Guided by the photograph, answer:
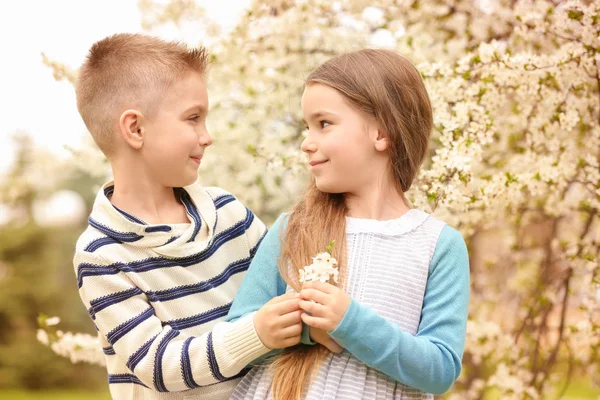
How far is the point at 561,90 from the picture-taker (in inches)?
93.6

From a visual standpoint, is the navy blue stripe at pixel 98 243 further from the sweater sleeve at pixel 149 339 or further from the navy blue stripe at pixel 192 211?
the navy blue stripe at pixel 192 211

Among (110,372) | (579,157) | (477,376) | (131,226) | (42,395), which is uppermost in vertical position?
(579,157)

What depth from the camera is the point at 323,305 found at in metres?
1.44

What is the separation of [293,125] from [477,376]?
5.77 ft

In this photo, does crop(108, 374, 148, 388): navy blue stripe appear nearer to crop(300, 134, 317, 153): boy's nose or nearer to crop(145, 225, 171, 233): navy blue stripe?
crop(145, 225, 171, 233): navy blue stripe

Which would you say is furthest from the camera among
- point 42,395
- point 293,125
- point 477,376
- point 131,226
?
point 42,395

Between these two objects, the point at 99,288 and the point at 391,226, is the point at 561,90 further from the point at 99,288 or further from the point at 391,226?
the point at 99,288

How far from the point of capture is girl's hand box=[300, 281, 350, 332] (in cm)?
143

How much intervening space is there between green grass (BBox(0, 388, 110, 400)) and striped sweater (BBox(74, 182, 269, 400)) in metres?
7.11

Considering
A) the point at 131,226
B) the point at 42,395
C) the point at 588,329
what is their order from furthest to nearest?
the point at 42,395
the point at 588,329
the point at 131,226

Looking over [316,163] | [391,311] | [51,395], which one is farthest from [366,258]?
[51,395]

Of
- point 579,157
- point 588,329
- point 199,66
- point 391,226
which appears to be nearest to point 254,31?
point 199,66

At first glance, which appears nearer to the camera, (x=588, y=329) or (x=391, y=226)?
(x=391, y=226)

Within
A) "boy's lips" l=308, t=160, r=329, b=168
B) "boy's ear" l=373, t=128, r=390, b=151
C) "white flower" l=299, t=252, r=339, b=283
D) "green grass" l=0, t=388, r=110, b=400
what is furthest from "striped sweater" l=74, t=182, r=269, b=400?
"green grass" l=0, t=388, r=110, b=400
